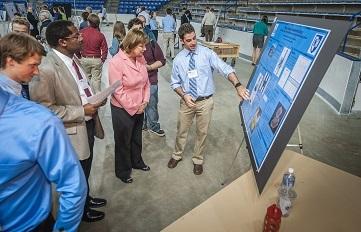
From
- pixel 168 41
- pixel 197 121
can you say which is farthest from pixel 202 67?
pixel 168 41

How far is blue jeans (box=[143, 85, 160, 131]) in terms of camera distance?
155 inches

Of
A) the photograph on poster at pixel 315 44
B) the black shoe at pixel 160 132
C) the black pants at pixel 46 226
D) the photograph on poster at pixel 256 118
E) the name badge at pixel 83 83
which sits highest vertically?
the photograph on poster at pixel 315 44

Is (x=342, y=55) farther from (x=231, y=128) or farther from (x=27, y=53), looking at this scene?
(x=27, y=53)

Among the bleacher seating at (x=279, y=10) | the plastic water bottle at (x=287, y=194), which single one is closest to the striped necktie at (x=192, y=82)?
the plastic water bottle at (x=287, y=194)

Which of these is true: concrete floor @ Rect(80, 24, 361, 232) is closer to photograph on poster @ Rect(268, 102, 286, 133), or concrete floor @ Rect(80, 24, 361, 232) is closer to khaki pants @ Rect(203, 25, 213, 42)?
photograph on poster @ Rect(268, 102, 286, 133)

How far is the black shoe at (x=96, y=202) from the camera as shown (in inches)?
108

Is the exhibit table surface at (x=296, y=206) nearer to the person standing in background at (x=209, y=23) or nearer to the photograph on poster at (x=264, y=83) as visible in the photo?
the photograph on poster at (x=264, y=83)

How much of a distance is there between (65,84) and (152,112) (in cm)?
222

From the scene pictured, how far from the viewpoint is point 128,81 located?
111 inches

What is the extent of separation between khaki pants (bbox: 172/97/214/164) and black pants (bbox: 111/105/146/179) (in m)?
0.44

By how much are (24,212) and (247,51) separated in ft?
30.7

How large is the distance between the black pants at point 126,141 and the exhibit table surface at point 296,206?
1.56 metres

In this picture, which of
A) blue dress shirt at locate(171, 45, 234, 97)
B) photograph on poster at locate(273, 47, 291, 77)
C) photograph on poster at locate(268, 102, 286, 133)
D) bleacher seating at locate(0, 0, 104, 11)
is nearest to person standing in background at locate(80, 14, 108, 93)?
blue dress shirt at locate(171, 45, 234, 97)

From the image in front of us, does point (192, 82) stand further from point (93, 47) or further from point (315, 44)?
point (93, 47)
